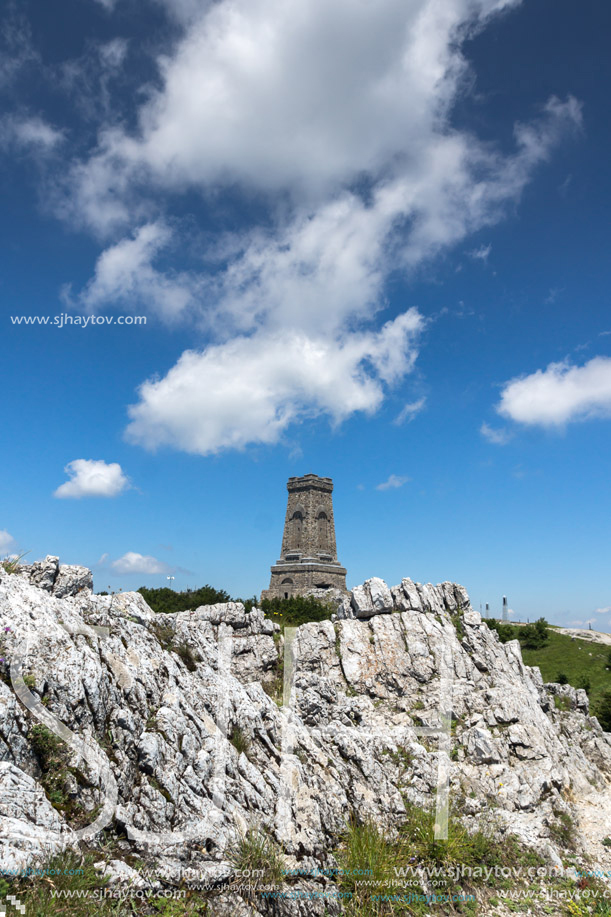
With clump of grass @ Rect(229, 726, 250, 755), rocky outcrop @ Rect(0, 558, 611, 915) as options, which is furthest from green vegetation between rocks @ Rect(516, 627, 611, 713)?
clump of grass @ Rect(229, 726, 250, 755)

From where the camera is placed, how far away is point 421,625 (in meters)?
29.3

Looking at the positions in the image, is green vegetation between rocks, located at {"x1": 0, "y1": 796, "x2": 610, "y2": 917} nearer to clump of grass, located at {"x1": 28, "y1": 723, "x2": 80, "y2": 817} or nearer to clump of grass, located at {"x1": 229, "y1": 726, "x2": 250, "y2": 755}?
clump of grass, located at {"x1": 28, "y1": 723, "x2": 80, "y2": 817}

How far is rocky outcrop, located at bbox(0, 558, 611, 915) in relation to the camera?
895cm

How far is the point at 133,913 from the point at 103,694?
4233 mm

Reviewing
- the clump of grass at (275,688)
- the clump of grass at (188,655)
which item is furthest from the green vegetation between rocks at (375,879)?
the clump of grass at (275,688)

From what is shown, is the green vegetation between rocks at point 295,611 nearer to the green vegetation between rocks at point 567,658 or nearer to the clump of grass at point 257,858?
the green vegetation between rocks at point 567,658

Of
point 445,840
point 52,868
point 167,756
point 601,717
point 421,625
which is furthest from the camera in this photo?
point 601,717

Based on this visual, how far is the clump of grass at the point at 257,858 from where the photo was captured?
9.11 meters

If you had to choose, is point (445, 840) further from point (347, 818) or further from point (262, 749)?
point (262, 749)

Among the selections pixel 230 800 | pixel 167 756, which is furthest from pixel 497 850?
pixel 167 756

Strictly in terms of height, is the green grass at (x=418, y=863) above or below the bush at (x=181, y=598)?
below

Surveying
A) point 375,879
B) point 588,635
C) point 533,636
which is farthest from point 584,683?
point 375,879

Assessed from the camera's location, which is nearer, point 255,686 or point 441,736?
point 255,686

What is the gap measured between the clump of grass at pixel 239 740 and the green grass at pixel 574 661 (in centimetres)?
4632
